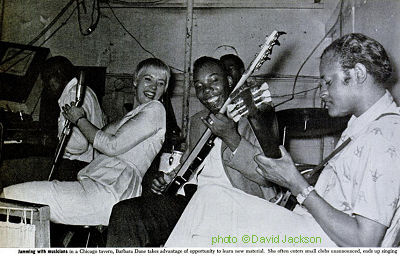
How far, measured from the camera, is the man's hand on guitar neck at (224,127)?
1.22 meters

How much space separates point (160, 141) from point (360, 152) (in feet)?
2.63

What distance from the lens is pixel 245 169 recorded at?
4.16 ft

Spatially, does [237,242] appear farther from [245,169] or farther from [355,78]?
[355,78]

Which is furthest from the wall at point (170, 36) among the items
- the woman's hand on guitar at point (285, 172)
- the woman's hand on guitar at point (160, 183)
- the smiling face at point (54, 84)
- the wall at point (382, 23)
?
the woman's hand on guitar at point (285, 172)

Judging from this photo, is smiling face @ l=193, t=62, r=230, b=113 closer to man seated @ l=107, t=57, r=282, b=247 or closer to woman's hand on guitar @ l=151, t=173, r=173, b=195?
man seated @ l=107, t=57, r=282, b=247

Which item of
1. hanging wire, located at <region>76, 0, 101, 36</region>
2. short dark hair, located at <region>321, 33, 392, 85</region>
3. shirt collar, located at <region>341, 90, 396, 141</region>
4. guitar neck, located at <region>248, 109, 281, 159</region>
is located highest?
hanging wire, located at <region>76, 0, 101, 36</region>

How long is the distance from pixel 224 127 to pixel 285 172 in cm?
32

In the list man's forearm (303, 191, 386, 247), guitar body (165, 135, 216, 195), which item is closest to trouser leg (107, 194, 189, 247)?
guitar body (165, 135, 216, 195)

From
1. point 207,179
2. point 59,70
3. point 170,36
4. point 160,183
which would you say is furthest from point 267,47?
point 170,36

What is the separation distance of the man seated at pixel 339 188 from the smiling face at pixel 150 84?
0.70m

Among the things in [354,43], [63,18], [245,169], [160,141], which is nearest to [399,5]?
[354,43]

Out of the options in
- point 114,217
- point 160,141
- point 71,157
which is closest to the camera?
point 114,217

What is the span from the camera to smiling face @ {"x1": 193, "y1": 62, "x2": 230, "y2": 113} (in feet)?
5.03

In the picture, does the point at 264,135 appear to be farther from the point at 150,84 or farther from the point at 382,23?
the point at 382,23
